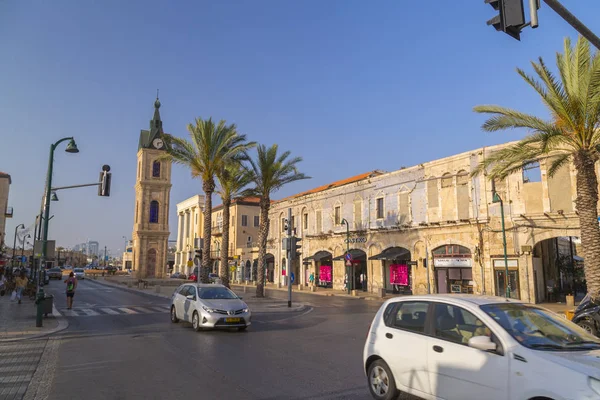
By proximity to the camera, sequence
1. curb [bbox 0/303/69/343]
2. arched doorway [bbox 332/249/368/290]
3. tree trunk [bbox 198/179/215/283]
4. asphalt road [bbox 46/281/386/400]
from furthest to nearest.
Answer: arched doorway [bbox 332/249/368/290]
tree trunk [bbox 198/179/215/283]
curb [bbox 0/303/69/343]
asphalt road [bbox 46/281/386/400]

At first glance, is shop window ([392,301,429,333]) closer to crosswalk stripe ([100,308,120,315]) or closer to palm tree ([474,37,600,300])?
palm tree ([474,37,600,300])

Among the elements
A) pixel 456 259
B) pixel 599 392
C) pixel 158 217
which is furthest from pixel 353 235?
pixel 158 217

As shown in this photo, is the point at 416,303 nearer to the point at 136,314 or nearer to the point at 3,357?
the point at 3,357

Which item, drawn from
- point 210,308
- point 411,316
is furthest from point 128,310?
point 411,316

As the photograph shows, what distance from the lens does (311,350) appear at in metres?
10.5

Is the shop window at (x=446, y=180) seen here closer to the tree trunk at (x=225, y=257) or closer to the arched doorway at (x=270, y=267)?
the tree trunk at (x=225, y=257)

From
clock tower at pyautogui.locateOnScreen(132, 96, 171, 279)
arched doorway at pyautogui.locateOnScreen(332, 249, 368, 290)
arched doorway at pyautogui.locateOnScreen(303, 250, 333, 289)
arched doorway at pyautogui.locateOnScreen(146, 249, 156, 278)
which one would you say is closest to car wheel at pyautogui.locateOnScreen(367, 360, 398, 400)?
arched doorway at pyautogui.locateOnScreen(332, 249, 368, 290)

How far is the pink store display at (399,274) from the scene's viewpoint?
112ft

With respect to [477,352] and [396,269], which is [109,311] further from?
[396,269]

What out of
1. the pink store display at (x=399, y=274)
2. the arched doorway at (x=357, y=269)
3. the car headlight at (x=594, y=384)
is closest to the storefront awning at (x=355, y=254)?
the arched doorway at (x=357, y=269)

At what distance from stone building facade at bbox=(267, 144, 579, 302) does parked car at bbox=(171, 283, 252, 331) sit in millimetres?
17872

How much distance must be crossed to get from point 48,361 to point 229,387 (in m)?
4.74

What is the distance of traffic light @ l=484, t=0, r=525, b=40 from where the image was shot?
6.45m

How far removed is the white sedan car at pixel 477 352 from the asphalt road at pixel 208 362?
1184mm
